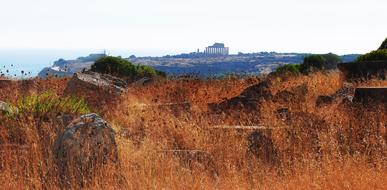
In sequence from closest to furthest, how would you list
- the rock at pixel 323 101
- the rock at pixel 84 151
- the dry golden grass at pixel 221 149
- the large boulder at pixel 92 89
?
the dry golden grass at pixel 221 149 → the rock at pixel 84 151 → the rock at pixel 323 101 → the large boulder at pixel 92 89

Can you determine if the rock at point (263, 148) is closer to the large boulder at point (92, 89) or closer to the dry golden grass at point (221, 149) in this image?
the dry golden grass at point (221, 149)

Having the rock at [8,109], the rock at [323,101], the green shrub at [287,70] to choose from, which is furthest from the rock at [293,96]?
the green shrub at [287,70]

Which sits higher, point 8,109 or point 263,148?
point 8,109

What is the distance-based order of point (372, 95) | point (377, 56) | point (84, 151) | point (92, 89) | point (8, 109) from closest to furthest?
1. point (84, 151)
2. point (8, 109)
3. point (372, 95)
4. point (92, 89)
5. point (377, 56)

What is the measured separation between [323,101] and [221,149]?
4.97m

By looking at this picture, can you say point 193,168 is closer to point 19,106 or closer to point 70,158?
point 70,158

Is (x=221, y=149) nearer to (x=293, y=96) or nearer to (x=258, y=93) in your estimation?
(x=293, y=96)

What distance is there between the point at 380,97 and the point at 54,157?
25.3 ft

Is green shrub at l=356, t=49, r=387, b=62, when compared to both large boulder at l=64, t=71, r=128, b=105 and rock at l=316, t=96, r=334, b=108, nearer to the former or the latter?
rock at l=316, t=96, r=334, b=108

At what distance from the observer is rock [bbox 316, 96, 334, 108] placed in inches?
533

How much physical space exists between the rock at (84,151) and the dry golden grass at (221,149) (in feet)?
0.64

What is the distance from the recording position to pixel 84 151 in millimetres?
8023

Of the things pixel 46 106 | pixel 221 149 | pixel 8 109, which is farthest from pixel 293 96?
pixel 8 109

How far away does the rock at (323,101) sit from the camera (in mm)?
13539
